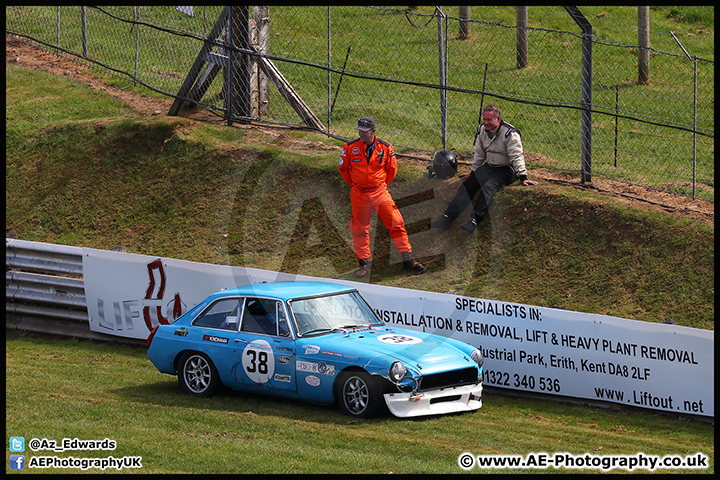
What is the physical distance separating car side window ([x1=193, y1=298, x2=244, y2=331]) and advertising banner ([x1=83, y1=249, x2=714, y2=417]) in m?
1.51

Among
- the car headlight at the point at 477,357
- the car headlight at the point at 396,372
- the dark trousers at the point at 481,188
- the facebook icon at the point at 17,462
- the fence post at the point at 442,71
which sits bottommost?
Answer: the facebook icon at the point at 17,462

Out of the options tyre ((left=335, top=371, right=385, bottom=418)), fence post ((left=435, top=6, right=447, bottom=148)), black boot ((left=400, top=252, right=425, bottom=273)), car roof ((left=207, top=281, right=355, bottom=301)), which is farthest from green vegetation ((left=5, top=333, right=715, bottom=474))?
fence post ((left=435, top=6, right=447, bottom=148))

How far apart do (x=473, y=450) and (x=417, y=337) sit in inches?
78.8

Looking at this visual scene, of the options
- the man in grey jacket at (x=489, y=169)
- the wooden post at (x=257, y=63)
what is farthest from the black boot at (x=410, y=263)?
the wooden post at (x=257, y=63)

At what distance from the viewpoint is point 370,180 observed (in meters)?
11.1

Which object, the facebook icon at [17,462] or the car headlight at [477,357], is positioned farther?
the car headlight at [477,357]

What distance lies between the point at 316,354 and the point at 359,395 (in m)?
0.63

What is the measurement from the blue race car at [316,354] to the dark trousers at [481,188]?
133 inches

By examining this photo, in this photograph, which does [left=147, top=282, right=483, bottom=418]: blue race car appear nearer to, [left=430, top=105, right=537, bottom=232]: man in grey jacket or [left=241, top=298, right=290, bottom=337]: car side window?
[left=241, top=298, right=290, bottom=337]: car side window

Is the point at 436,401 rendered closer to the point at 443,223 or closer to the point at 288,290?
the point at 288,290

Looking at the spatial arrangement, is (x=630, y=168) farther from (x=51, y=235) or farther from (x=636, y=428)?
(x=51, y=235)

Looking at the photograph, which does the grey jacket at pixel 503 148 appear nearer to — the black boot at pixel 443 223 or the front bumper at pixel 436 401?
the black boot at pixel 443 223

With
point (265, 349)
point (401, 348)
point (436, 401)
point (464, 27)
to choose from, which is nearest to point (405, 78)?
point (464, 27)

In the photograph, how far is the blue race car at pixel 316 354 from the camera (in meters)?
7.71
